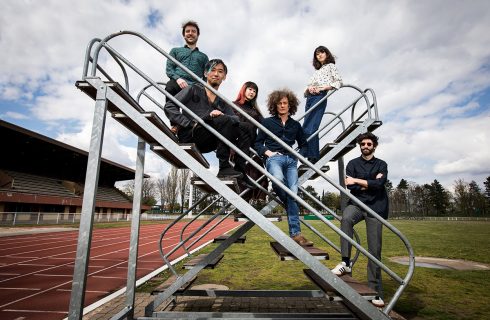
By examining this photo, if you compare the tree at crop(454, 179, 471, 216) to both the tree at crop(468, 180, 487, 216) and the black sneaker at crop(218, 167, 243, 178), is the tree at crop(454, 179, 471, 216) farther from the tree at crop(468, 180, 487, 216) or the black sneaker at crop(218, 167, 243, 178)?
the black sneaker at crop(218, 167, 243, 178)

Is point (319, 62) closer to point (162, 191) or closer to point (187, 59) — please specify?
point (187, 59)

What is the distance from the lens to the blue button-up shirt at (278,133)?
11.3 feet

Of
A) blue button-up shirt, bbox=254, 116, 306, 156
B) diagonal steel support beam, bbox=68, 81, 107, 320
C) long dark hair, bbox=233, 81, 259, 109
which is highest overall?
long dark hair, bbox=233, 81, 259, 109

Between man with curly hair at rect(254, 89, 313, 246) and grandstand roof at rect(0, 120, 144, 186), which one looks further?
grandstand roof at rect(0, 120, 144, 186)

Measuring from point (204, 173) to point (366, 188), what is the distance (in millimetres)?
2156

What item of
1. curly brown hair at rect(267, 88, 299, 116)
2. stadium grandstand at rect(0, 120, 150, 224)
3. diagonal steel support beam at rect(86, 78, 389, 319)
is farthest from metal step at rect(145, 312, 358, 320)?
stadium grandstand at rect(0, 120, 150, 224)

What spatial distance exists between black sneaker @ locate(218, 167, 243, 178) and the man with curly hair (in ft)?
1.75

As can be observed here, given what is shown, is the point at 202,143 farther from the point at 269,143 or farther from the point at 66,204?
the point at 66,204

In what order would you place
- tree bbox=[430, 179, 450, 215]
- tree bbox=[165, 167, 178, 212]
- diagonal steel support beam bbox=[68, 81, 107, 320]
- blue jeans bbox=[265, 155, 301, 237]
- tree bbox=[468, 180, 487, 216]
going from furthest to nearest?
tree bbox=[430, 179, 450, 215] → tree bbox=[468, 180, 487, 216] → tree bbox=[165, 167, 178, 212] → blue jeans bbox=[265, 155, 301, 237] → diagonal steel support beam bbox=[68, 81, 107, 320]

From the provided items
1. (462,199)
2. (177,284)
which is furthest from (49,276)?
(462,199)

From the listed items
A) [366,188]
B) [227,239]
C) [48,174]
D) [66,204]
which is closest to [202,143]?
[227,239]

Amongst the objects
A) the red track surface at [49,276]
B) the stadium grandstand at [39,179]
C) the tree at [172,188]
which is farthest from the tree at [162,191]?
the red track surface at [49,276]

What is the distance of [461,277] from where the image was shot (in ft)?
21.0

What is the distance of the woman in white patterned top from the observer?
403 centimetres
